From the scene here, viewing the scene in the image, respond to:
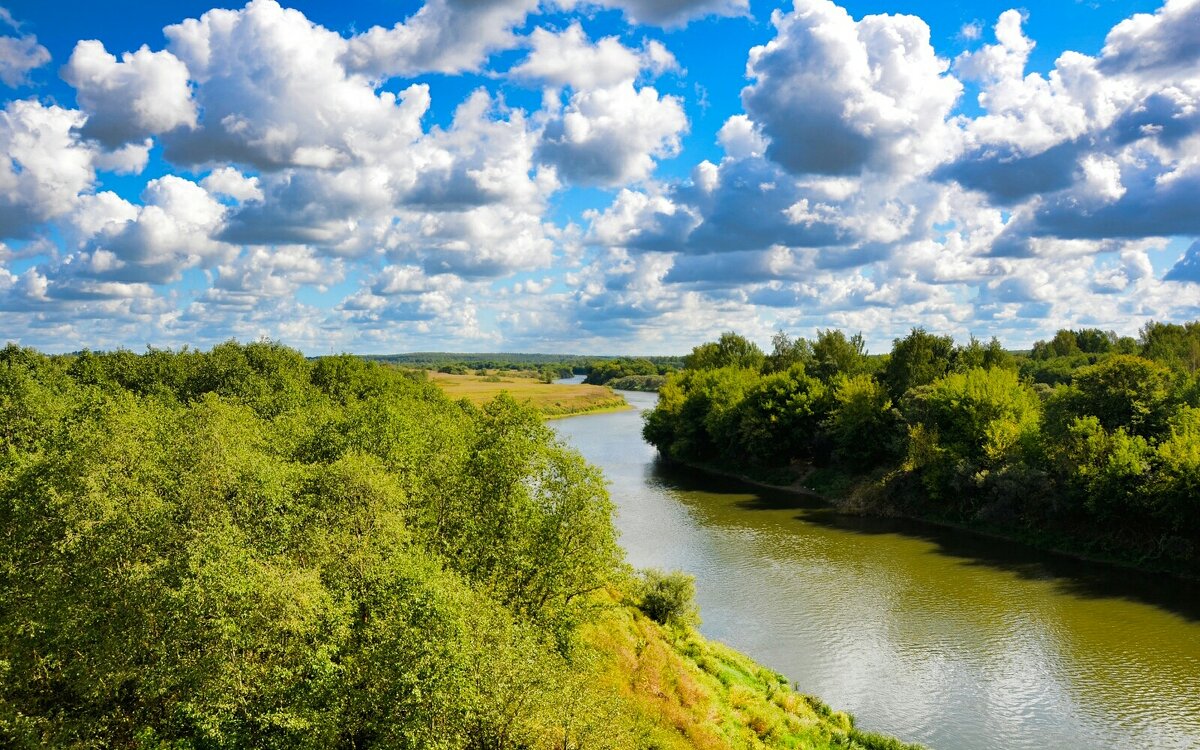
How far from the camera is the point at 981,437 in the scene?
2328 inches

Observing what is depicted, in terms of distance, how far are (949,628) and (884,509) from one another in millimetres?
26933

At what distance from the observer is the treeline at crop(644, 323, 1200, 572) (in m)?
46.5

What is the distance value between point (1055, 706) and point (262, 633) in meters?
29.3

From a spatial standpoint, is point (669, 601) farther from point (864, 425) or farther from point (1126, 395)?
point (864, 425)

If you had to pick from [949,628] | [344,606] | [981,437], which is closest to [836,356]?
[981,437]

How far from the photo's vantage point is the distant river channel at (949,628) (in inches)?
1122

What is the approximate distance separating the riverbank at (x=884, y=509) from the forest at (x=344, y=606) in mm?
29174

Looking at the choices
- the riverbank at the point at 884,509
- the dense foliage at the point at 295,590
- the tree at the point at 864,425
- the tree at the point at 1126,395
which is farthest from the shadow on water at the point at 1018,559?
the dense foliage at the point at 295,590

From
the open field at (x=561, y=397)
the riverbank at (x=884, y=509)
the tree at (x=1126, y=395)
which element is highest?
the tree at (x=1126, y=395)

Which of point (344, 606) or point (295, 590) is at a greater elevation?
point (295, 590)

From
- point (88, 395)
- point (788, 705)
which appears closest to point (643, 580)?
point (788, 705)

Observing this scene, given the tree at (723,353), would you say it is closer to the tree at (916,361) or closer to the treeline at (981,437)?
the treeline at (981,437)

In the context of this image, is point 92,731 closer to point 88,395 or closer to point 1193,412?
point 88,395

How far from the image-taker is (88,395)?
149 ft
